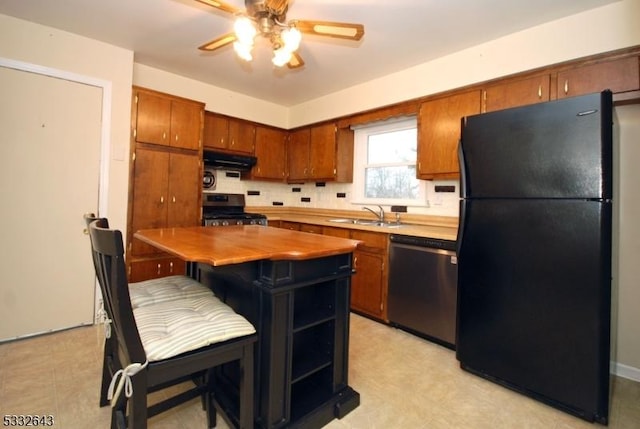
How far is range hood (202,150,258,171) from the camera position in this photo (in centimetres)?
362

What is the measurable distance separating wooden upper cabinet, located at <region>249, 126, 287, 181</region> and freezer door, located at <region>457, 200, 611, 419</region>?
9.40ft

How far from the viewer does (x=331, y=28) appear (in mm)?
1775

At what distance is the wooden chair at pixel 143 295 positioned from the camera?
1.45 metres

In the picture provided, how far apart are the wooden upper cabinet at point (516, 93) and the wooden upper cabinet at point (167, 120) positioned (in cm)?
277

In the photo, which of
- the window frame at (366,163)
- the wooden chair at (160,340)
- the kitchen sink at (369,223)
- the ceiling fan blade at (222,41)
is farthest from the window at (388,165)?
the wooden chair at (160,340)

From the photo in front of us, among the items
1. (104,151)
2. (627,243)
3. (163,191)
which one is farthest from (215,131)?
(627,243)

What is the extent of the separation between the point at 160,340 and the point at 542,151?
2.10 meters

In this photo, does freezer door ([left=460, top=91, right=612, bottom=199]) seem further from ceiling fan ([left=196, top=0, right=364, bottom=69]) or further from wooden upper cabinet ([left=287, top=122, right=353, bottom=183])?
wooden upper cabinet ([left=287, top=122, right=353, bottom=183])

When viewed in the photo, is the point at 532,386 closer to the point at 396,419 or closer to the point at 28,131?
the point at 396,419

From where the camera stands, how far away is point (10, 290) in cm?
241

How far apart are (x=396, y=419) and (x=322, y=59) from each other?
289 cm

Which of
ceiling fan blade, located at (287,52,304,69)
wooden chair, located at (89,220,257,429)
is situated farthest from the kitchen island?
ceiling fan blade, located at (287,52,304,69)

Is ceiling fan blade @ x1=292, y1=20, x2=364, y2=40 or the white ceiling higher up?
the white ceiling

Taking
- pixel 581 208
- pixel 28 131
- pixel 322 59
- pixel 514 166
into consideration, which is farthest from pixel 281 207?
pixel 581 208
